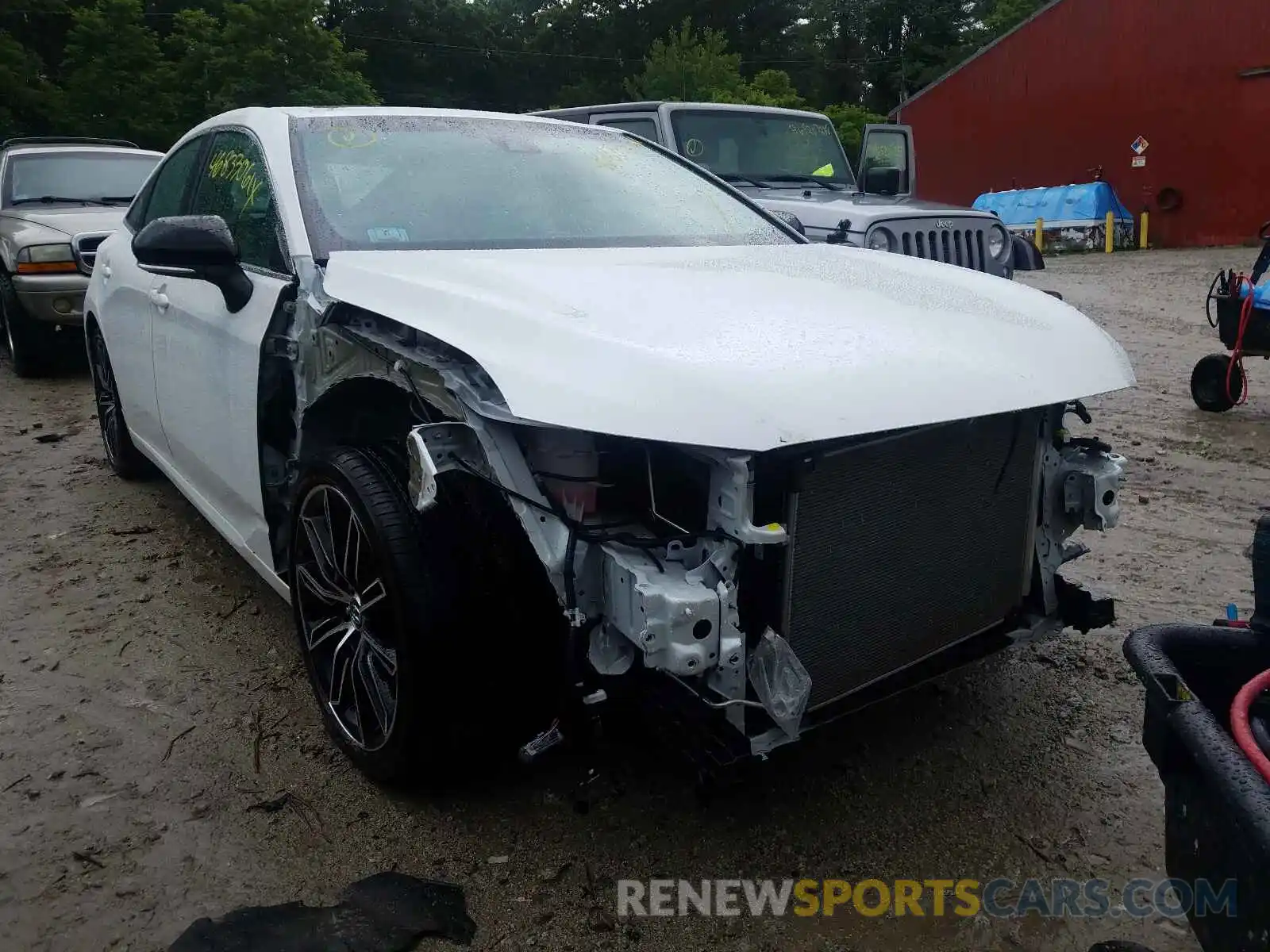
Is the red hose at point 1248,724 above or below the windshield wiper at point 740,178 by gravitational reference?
below

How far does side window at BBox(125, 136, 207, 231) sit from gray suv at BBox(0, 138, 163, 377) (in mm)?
2394

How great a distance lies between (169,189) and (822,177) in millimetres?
5570

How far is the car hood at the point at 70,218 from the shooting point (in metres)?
7.58

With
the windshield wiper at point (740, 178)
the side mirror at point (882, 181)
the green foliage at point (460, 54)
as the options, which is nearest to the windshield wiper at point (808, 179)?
the windshield wiper at point (740, 178)

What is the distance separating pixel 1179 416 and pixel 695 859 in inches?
216

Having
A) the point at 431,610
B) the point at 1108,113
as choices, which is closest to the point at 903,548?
the point at 431,610

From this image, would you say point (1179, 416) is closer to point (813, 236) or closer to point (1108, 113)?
point (813, 236)

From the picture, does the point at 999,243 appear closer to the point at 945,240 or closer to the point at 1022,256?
the point at 1022,256

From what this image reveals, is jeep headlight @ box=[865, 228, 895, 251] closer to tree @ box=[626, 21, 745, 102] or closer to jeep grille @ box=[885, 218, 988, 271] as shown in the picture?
jeep grille @ box=[885, 218, 988, 271]

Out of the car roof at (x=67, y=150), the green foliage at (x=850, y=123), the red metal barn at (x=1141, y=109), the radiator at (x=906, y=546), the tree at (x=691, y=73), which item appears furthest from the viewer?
the tree at (x=691, y=73)

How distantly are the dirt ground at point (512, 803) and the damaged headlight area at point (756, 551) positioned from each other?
15.8 inches

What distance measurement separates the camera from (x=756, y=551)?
209 cm

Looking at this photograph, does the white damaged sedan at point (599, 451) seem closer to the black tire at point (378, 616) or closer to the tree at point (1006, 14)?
the black tire at point (378, 616)

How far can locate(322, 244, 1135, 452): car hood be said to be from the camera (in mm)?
1899
